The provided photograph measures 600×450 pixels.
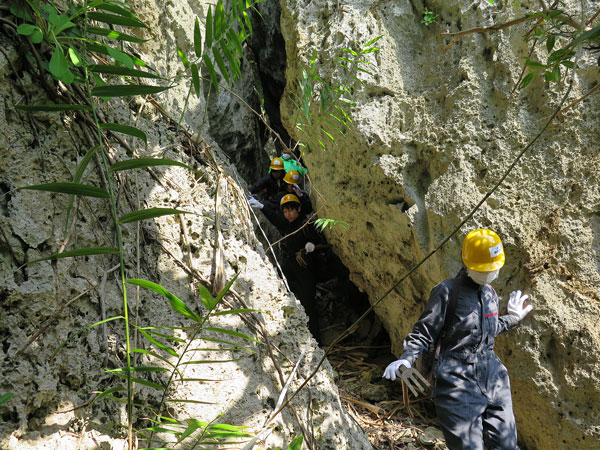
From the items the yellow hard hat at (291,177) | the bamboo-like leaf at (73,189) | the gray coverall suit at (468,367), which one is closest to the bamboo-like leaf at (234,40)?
the bamboo-like leaf at (73,189)

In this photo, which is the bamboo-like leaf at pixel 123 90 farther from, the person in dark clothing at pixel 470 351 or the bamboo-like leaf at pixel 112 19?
the person in dark clothing at pixel 470 351

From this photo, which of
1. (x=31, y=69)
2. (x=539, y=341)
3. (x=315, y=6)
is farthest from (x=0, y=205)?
(x=315, y=6)

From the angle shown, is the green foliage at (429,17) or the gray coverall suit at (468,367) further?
the green foliage at (429,17)

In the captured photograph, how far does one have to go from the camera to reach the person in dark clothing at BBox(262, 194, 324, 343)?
5.12 m

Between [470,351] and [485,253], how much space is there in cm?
63

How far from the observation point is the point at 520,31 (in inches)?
131

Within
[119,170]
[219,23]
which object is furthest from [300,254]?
[119,170]

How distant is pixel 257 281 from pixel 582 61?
278cm

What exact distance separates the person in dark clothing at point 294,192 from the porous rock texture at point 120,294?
2983mm

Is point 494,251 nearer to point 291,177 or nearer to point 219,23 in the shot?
point 219,23

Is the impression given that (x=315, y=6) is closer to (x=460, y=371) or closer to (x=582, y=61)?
(x=582, y=61)

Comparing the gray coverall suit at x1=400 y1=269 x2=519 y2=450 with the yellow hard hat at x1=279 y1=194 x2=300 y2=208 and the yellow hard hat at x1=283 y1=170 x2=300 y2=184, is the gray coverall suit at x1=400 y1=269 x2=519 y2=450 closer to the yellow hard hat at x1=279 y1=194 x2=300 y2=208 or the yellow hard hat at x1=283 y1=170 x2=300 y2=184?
the yellow hard hat at x1=279 y1=194 x2=300 y2=208

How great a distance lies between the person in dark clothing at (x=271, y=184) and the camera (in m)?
5.75

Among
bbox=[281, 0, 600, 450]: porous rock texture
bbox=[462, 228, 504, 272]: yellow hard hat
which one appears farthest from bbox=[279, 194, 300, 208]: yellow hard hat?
bbox=[462, 228, 504, 272]: yellow hard hat
